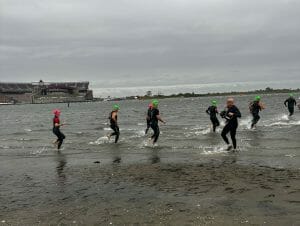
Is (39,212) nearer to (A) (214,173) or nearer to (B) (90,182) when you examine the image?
(B) (90,182)

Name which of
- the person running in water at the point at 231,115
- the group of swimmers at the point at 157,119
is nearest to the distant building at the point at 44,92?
the group of swimmers at the point at 157,119

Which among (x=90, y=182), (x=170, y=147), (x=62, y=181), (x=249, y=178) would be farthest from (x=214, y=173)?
(x=170, y=147)

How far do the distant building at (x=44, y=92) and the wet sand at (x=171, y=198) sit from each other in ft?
547

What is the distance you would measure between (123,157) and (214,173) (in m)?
4.60


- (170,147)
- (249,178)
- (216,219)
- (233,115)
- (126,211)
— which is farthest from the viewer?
(170,147)

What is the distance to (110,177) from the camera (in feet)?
33.6

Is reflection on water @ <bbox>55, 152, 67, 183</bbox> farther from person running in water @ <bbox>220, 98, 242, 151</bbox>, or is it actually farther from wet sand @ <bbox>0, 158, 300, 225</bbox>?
person running in water @ <bbox>220, 98, 242, 151</bbox>

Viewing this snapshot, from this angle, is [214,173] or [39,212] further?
[214,173]

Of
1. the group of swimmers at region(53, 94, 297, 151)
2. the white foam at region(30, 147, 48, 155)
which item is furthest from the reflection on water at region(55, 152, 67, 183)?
the group of swimmers at region(53, 94, 297, 151)

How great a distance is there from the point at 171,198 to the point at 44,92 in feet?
579

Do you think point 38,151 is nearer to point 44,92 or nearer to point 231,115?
point 231,115

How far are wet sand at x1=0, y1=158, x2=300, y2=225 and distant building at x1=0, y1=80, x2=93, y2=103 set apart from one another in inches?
6567

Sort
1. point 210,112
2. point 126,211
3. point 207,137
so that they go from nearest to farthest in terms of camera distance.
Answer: point 126,211 < point 207,137 < point 210,112

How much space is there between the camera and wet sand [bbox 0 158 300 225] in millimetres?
6793
